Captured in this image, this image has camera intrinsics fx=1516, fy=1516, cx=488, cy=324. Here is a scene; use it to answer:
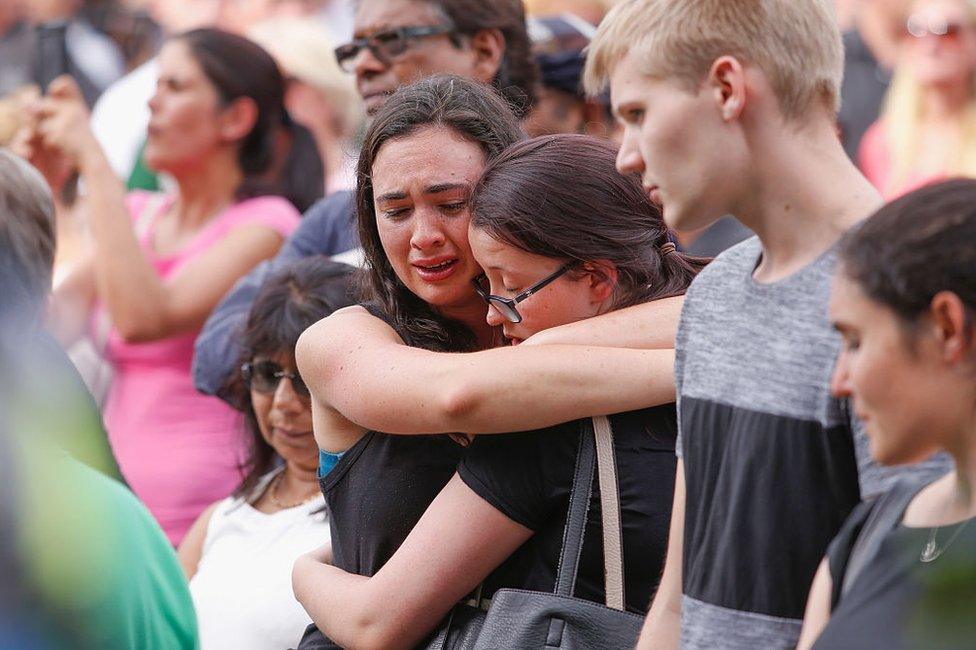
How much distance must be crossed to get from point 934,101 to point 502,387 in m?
3.67

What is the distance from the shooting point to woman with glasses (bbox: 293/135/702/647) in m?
2.46

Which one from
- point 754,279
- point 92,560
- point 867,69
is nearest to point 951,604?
point 754,279

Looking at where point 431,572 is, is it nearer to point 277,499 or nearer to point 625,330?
point 625,330

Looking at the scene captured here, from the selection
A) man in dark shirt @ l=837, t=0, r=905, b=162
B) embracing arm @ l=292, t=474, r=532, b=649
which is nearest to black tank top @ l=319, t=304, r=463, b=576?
embracing arm @ l=292, t=474, r=532, b=649

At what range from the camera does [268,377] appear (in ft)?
12.5

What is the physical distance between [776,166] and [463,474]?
30.5 inches

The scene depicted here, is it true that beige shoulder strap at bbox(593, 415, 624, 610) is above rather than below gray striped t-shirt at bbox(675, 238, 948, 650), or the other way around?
below

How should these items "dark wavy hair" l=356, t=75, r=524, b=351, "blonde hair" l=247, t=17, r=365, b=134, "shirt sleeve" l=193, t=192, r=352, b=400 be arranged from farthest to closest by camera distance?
1. "blonde hair" l=247, t=17, r=365, b=134
2. "shirt sleeve" l=193, t=192, r=352, b=400
3. "dark wavy hair" l=356, t=75, r=524, b=351

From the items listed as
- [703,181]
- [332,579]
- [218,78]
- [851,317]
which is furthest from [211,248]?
[851,317]

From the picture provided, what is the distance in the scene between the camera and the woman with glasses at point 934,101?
5.48 metres

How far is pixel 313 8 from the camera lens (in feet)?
25.4

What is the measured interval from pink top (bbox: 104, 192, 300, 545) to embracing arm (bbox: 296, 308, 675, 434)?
160cm

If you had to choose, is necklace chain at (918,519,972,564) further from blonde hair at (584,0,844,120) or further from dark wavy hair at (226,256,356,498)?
dark wavy hair at (226,256,356,498)

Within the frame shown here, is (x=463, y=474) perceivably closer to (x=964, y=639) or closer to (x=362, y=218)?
(x=362, y=218)
